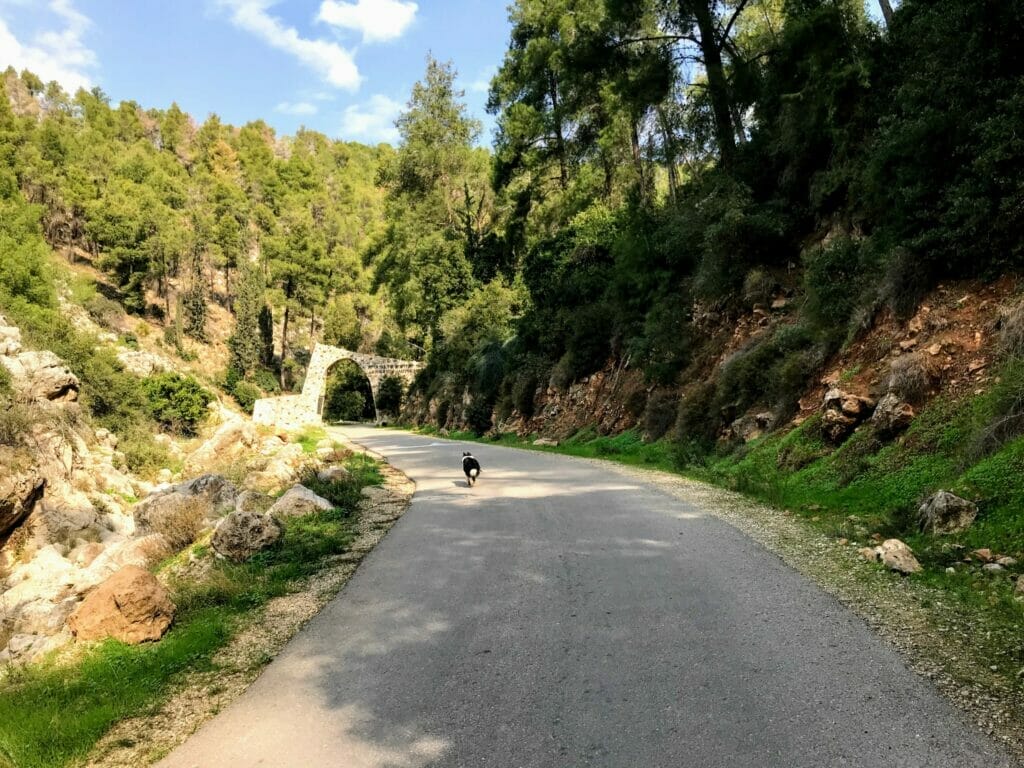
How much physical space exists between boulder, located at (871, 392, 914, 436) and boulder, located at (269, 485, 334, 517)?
8.65 m

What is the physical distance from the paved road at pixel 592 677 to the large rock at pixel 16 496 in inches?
431

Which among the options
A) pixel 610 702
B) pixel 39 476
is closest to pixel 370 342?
pixel 39 476

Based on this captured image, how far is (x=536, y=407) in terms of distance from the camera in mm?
27875

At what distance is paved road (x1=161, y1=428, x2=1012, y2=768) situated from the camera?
304cm

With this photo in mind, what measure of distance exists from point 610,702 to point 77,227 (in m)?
71.2

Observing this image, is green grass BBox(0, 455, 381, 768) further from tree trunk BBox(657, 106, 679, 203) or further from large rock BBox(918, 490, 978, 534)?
tree trunk BBox(657, 106, 679, 203)

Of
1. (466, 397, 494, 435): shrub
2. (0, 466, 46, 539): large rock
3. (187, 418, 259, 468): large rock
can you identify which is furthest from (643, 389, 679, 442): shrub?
(0, 466, 46, 539): large rock

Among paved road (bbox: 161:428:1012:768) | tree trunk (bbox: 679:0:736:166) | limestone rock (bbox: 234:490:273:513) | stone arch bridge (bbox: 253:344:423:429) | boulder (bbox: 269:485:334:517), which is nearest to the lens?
paved road (bbox: 161:428:1012:768)

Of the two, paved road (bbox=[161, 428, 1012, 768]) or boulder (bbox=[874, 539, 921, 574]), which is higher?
boulder (bbox=[874, 539, 921, 574])

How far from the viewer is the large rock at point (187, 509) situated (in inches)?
380

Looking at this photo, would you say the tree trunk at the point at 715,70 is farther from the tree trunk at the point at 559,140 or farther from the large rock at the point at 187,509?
the large rock at the point at 187,509

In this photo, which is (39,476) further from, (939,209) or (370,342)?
(370,342)

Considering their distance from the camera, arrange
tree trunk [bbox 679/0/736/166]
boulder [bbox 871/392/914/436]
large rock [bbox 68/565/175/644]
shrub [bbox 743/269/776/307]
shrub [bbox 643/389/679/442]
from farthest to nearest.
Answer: tree trunk [bbox 679/0/736/166]
shrub [bbox 643/389/679/442]
shrub [bbox 743/269/776/307]
boulder [bbox 871/392/914/436]
large rock [bbox 68/565/175/644]

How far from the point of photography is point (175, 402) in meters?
28.3
